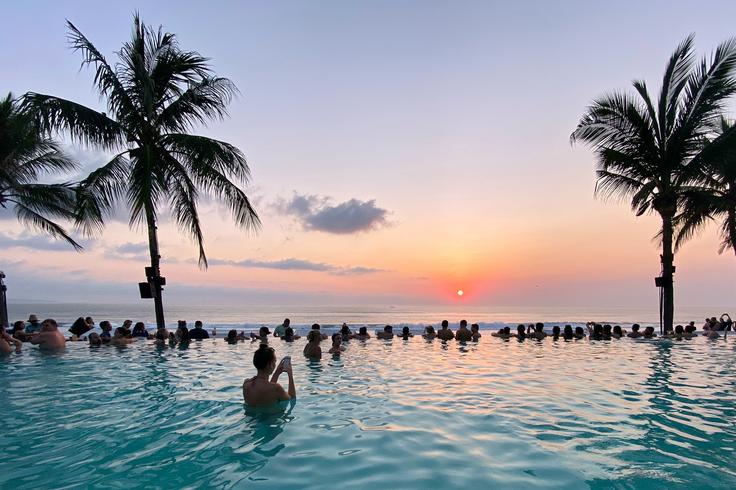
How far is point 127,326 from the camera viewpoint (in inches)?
766

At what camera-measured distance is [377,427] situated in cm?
641

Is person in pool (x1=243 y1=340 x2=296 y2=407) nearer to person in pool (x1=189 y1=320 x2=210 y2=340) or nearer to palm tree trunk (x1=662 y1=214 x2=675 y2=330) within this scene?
person in pool (x1=189 y1=320 x2=210 y2=340)

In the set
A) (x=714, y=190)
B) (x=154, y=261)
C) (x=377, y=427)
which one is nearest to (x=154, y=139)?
(x=154, y=261)

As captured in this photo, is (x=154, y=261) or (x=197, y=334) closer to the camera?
(x=154, y=261)

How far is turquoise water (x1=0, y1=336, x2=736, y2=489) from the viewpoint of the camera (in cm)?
472

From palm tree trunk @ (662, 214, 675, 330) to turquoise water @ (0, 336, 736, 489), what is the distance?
9820 millimetres

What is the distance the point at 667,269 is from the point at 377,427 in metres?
20.3

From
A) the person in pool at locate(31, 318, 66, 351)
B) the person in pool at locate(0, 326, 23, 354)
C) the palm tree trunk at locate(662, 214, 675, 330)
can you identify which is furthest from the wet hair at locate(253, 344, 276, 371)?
the palm tree trunk at locate(662, 214, 675, 330)

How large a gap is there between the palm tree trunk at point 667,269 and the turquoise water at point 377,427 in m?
9.82

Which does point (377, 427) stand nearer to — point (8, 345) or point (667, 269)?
point (8, 345)

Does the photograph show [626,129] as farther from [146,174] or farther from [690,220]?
[146,174]

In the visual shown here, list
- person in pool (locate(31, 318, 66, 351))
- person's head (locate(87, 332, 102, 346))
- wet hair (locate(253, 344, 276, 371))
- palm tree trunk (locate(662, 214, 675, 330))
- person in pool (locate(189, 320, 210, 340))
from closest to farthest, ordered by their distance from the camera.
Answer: wet hair (locate(253, 344, 276, 371)), person in pool (locate(31, 318, 66, 351)), person's head (locate(87, 332, 102, 346)), person in pool (locate(189, 320, 210, 340)), palm tree trunk (locate(662, 214, 675, 330))

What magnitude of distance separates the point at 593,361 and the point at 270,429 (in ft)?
36.1

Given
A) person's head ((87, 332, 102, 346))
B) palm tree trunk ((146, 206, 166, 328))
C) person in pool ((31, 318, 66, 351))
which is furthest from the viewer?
palm tree trunk ((146, 206, 166, 328))
